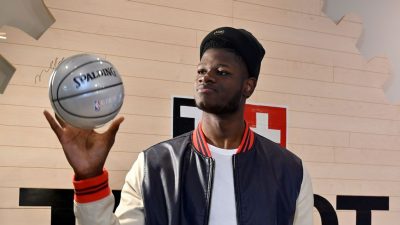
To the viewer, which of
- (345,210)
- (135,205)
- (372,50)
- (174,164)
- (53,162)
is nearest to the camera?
(135,205)

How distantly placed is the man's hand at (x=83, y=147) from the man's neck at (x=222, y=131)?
441mm

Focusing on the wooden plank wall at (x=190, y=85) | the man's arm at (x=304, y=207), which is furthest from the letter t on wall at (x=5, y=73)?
the man's arm at (x=304, y=207)

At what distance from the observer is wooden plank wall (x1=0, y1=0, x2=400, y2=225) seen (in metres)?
1.85

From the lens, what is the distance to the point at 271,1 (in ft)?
7.79

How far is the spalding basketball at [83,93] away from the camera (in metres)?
1.23

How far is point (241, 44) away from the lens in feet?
5.06

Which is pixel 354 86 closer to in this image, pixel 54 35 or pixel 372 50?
pixel 372 50

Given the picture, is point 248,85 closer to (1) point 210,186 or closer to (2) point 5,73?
(1) point 210,186

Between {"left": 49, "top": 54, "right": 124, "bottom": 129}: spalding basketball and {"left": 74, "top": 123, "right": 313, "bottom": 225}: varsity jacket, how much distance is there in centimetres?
29

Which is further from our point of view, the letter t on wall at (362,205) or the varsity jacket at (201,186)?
the letter t on wall at (362,205)

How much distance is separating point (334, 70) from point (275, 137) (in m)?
0.54

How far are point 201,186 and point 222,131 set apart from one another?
22cm

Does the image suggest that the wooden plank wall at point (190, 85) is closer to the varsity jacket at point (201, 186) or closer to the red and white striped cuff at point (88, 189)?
the varsity jacket at point (201, 186)

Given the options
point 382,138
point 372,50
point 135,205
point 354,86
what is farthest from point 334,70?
point 135,205
